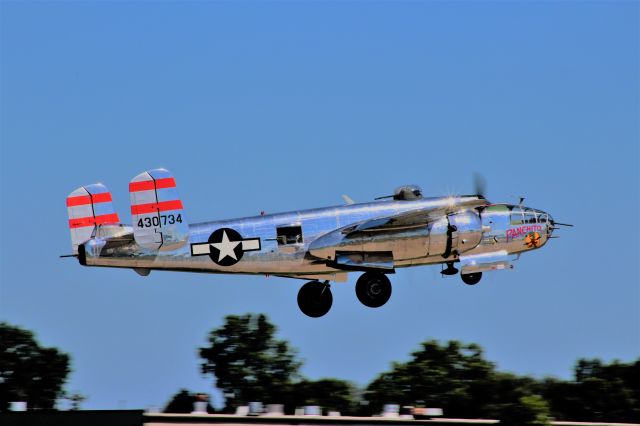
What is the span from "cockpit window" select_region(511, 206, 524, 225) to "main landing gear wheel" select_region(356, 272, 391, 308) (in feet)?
17.8

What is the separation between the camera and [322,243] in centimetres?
4231

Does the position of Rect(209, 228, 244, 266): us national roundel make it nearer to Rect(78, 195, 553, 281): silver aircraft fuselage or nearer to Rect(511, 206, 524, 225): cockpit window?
Rect(78, 195, 553, 281): silver aircraft fuselage

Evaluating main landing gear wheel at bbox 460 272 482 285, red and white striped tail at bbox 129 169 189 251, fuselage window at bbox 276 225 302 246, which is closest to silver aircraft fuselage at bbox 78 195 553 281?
fuselage window at bbox 276 225 302 246

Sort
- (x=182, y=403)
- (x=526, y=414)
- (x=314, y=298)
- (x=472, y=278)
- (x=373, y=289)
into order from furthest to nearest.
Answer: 1. (x=182, y=403)
2. (x=526, y=414)
3. (x=472, y=278)
4. (x=314, y=298)
5. (x=373, y=289)

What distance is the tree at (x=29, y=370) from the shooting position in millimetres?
86875

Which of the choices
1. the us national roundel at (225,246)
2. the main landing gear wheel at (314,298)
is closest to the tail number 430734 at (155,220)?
the us national roundel at (225,246)

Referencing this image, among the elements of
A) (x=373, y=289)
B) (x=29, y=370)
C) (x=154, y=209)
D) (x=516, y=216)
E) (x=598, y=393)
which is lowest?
(x=373, y=289)

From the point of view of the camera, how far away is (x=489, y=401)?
81.2 metres

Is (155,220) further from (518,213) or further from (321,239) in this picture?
(518,213)

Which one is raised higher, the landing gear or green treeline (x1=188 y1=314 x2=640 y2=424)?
green treeline (x1=188 y1=314 x2=640 y2=424)

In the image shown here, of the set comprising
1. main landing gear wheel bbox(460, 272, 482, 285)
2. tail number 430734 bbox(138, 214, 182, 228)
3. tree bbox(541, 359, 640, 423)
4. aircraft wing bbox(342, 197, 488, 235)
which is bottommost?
tail number 430734 bbox(138, 214, 182, 228)

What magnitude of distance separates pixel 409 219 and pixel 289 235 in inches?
157

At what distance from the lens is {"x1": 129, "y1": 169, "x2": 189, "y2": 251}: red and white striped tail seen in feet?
132

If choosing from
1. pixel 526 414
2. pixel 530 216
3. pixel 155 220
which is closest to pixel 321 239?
pixel 155 220
